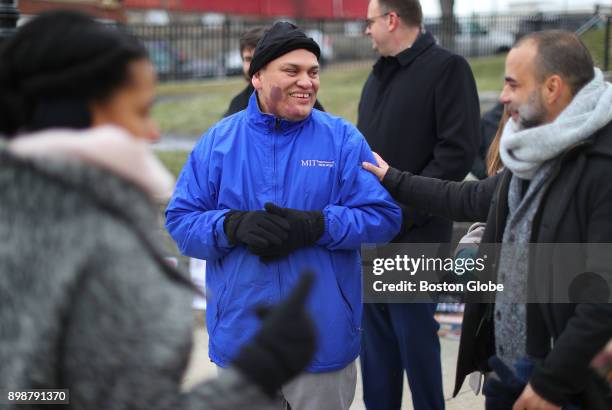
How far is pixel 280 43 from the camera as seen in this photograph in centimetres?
327

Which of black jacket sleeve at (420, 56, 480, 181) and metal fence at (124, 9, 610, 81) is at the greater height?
black jacket sleeve at (420, 56, 480, 181)

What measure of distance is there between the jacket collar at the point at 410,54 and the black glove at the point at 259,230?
5.49 ft

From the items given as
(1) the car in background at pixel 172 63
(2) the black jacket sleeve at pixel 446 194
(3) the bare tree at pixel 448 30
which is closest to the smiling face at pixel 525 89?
(2) the black jacket sleeve at pixel 446 194

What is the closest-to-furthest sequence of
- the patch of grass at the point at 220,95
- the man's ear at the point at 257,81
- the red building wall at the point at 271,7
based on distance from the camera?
the man's ear at the point at 257,81, the patch of grass at the point at 220,95, the red building wall at the point at 271,7

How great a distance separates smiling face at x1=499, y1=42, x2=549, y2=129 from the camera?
2609 millimetres

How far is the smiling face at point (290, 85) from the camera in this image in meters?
3.27

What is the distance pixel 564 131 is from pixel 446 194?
804 millimetres

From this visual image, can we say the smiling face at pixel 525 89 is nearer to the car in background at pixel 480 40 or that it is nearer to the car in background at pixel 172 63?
the car in background at pixel 480 40

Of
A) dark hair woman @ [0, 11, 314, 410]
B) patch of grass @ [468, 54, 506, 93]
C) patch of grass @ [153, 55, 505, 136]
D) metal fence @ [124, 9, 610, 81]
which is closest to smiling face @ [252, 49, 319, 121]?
dark hair woman @ [0, 11, 314, 410]

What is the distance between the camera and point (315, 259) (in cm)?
319

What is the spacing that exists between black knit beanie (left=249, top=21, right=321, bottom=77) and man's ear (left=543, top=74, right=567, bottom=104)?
111 cm

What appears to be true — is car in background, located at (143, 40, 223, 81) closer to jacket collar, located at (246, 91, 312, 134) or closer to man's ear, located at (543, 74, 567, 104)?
jacket collar, located at (246, 91, 312, 134)

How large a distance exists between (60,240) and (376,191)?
1.94 m

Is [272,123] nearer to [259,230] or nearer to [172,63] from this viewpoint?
[259,230]
